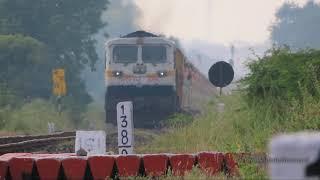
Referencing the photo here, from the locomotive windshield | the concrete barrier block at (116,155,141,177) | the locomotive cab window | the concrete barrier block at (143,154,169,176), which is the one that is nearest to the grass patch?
the concrete barrier block at (143,154,169,176)

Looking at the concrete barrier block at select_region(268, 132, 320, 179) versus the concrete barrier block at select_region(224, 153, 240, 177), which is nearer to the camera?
the concrete barrier block at select_region(268, 132, 320, 179)

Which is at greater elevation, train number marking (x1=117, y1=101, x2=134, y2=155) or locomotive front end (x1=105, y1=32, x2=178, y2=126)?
locomotive front end (x1=105, y1=32, x2=178, y2=126)

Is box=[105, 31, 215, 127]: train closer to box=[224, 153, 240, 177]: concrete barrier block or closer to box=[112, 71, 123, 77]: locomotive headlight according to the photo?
box=[112, 71, 123, 77]: locomotive headlight

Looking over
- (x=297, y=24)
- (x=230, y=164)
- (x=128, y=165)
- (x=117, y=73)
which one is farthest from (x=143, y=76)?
(x=297, y=24)

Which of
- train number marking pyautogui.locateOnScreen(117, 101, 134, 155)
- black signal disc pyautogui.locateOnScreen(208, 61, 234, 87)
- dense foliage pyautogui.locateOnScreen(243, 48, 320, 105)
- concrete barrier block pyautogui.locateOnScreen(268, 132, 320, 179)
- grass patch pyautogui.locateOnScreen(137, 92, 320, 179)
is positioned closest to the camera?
concrete barrier block pyautogui.locateOnScreen(268, 132, 320, 179)

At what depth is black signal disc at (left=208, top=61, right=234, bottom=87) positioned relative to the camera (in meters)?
17.3

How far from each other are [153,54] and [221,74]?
301 inches

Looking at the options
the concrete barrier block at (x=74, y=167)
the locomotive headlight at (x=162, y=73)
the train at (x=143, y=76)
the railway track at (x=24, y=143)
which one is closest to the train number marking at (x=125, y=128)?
the concrete barrier block at (x=74, y=167)

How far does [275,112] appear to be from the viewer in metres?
12.2

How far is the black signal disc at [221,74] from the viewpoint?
1728cm

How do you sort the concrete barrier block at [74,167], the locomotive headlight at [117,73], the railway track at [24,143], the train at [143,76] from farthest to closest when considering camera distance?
the locomotive headlight at [117,73]
the train at [143,76]
the railway track at [24,143]
the concrete barrier block at [74,167]

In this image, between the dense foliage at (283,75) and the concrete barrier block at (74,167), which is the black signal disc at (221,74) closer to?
the dense foliage at (283,75)

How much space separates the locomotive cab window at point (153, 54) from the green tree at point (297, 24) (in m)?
81.9

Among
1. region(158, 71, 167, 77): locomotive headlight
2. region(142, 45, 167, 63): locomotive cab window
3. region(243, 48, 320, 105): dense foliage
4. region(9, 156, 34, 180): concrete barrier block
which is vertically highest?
region(142, 45, 167, 63): locomotive cab window
